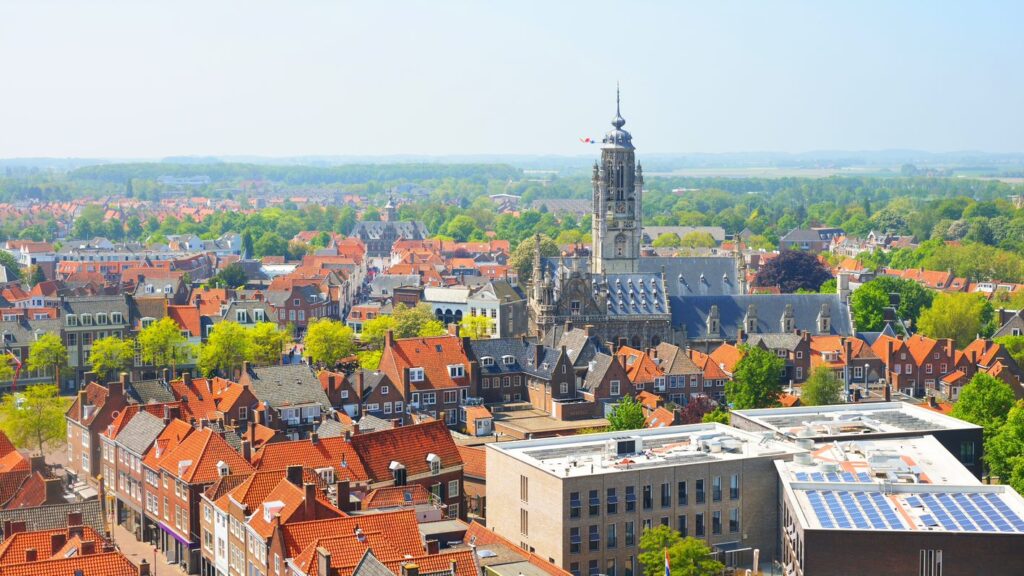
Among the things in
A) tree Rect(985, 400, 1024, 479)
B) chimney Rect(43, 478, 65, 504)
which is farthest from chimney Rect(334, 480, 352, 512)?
tree Rect(985, 400, 1024, 479)

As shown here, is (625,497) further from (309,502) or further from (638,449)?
(309,502)

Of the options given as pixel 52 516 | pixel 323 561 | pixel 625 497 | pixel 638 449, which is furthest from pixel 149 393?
pixel 323 561

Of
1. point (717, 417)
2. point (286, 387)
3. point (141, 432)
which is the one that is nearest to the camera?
point (141, 432)

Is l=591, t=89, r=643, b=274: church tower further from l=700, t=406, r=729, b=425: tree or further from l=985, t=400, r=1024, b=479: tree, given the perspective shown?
l=985, t=400, r=1024, b=479: tree

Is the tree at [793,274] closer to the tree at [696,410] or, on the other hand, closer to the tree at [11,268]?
the tree at [696,410]

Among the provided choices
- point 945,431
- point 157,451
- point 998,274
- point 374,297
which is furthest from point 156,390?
point 998,274

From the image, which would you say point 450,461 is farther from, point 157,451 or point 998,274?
point 998,274
